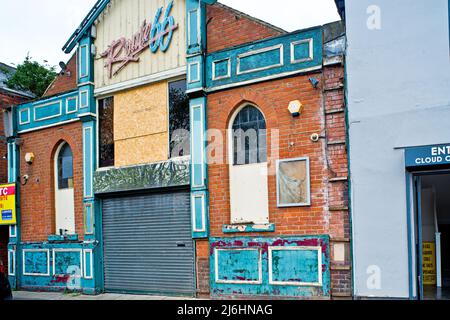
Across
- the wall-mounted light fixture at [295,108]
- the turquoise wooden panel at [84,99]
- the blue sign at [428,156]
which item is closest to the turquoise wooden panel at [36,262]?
the turquoise wooden panel at [84,99]

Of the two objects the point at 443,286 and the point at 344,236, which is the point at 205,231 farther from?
the point at 443,286

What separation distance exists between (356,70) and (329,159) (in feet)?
5.76

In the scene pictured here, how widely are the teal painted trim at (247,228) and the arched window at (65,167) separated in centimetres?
539

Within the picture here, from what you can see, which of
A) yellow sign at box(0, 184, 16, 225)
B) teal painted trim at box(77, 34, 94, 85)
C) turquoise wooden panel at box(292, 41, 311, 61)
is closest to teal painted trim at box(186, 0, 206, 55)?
turquoise wooden panel at box(292, 41, 311, 61)

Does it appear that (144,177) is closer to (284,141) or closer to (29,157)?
(284,141)

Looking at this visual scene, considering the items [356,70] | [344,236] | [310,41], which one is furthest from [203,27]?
[344,236]

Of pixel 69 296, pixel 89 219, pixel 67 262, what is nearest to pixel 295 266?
pixel 89 219

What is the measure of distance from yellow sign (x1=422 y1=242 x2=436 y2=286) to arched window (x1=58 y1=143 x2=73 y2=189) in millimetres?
9288

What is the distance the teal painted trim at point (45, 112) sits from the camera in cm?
1327

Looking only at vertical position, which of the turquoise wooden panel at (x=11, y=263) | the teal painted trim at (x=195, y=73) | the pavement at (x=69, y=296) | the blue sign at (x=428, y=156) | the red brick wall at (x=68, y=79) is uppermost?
the red brick wall at (x=68, y=79)

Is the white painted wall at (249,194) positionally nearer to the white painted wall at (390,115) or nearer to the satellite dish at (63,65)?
the white painted wall at (390,115)

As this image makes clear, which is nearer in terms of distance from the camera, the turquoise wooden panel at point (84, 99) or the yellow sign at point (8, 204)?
the turquoise wooden panel at point (84, 99)

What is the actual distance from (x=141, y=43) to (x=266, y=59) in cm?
362

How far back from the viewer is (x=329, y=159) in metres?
9.21
